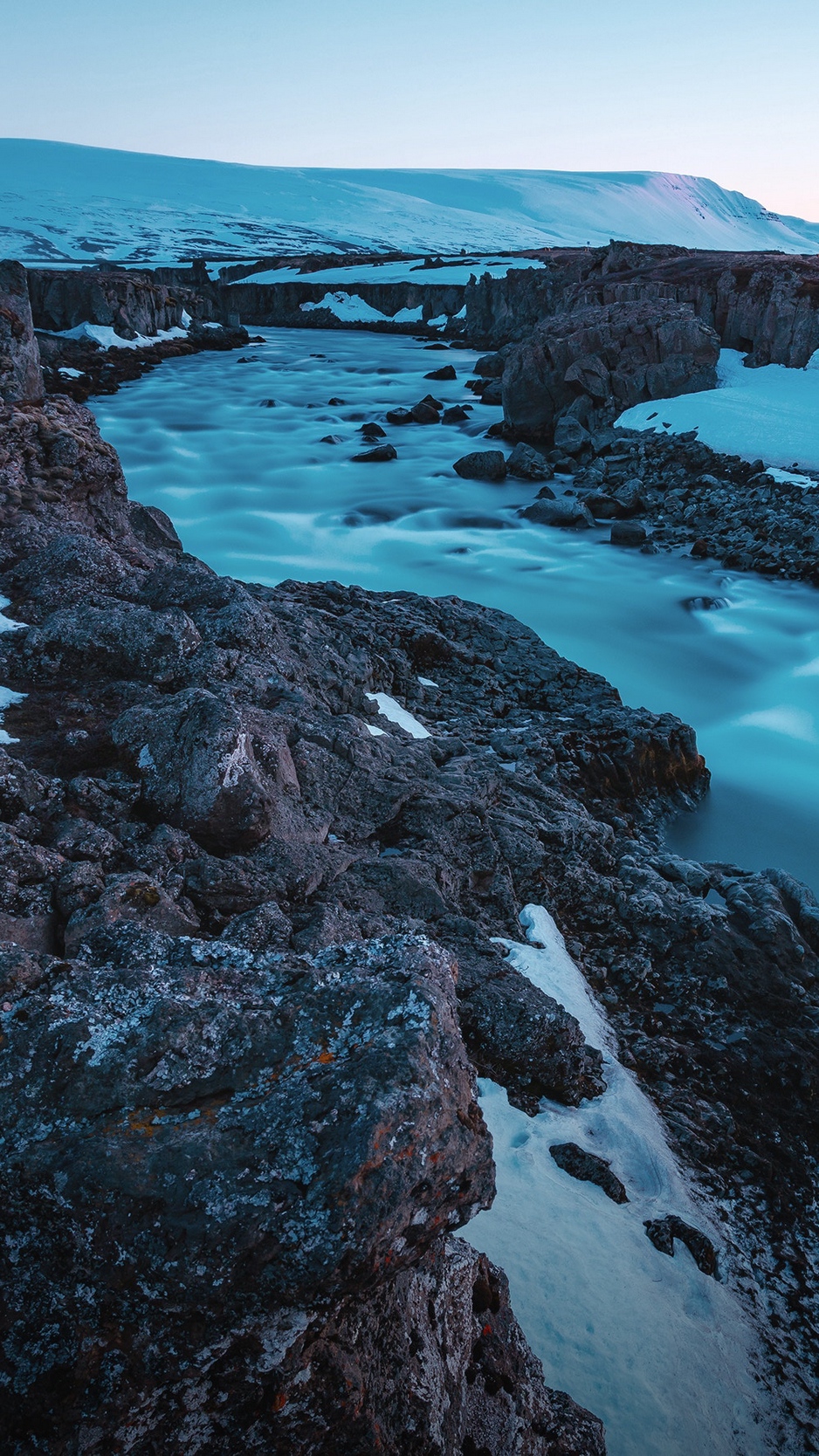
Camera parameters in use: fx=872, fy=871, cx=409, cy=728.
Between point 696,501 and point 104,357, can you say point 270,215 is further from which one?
point 696,501

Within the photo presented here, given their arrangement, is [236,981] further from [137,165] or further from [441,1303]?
[137,165]

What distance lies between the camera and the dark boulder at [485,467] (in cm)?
1956

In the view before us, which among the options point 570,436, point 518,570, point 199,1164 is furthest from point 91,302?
point 199,1164

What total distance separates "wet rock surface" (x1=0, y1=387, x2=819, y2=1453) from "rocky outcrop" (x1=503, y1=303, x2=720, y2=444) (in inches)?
647

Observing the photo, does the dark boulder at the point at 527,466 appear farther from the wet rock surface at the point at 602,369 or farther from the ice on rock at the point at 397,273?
the ice on rock at the point at 397,273

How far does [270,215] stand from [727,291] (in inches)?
5960

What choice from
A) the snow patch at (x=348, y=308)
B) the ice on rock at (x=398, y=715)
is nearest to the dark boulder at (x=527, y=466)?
the ice on rock at (x=398, y=715)

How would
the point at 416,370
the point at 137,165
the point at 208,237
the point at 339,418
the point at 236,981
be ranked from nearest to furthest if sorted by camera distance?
the point at 236,981 → the point at 339,418 → the point at 416,370 → the point at 208,237 → the point at 137,165

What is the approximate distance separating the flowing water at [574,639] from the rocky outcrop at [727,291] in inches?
276

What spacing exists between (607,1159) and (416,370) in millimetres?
36223

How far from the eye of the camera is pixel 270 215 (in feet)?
504

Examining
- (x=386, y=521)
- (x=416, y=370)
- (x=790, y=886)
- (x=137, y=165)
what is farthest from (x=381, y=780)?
(x=137, y=165)

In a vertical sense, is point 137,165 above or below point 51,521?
above

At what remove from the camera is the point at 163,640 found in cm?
506
